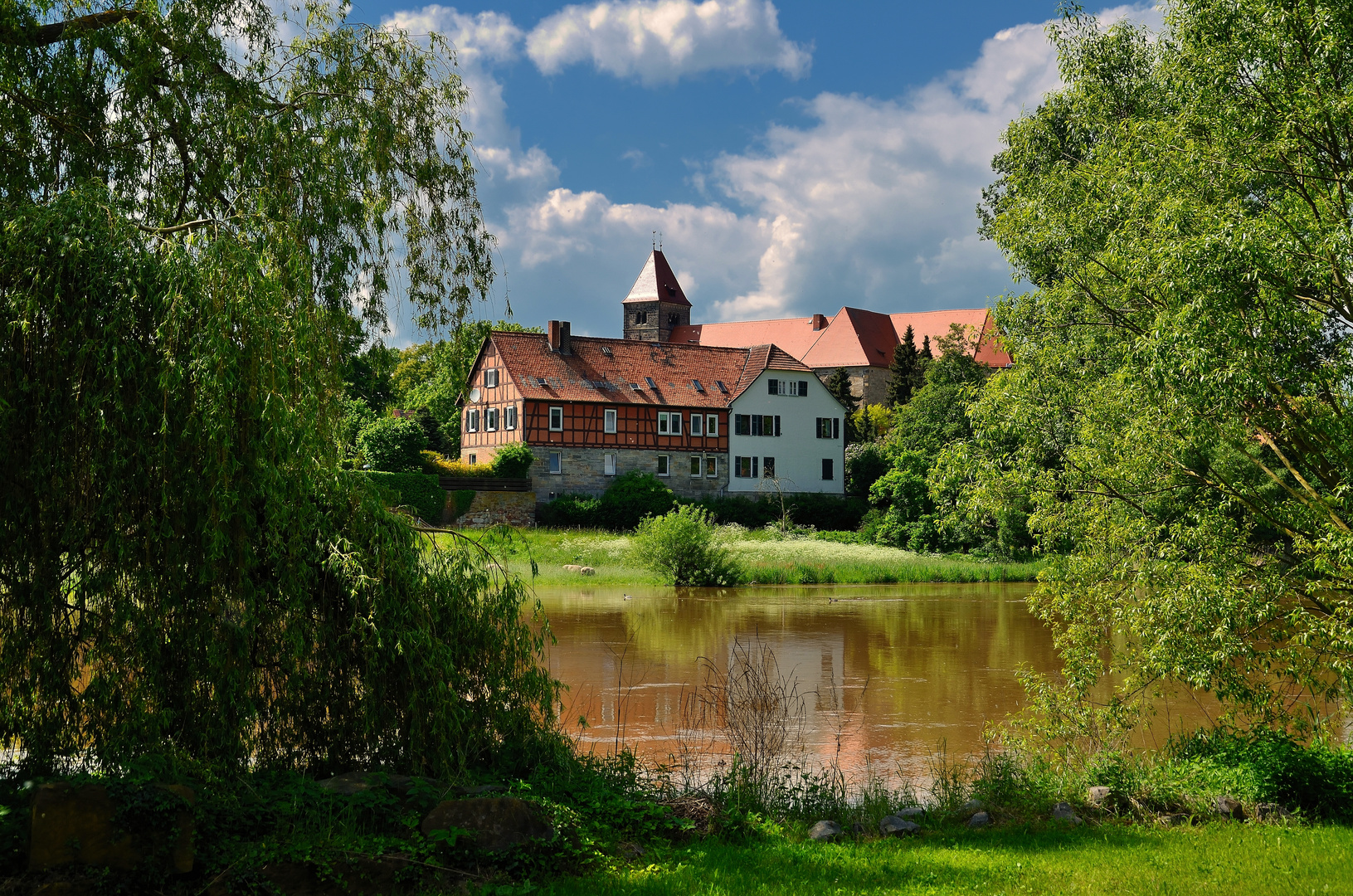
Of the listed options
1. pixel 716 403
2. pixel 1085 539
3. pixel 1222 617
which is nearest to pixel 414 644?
pixel 1222 617

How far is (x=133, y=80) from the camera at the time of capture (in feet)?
25.6

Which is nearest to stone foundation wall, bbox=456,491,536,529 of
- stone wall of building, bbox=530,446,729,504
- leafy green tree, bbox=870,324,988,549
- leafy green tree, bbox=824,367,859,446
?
stone wall of building, bbox=530,446,729,504

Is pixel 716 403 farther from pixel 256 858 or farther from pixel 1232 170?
pixel 256 858

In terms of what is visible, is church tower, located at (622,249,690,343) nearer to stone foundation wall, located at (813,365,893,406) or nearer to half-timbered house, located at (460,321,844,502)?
stone foundation wall, located at (813,365,893,406)

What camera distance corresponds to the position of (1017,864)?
6.50m

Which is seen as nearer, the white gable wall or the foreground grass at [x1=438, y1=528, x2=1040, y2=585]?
the foreground grass at [x1=438, y1=528, x2=1040, y2=585]

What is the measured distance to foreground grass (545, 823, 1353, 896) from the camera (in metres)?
5.97

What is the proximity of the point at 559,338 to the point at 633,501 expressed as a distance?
9.65 m

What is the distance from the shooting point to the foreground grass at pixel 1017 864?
5.97 m

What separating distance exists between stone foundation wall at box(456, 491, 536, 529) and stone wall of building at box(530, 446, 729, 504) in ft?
6.53

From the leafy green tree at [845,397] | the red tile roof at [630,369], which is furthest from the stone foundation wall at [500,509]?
the leafy green tree at [845,397]

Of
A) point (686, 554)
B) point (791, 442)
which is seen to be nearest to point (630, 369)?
point (791, 442)

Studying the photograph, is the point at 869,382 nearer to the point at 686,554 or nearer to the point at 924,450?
the point at 924,450

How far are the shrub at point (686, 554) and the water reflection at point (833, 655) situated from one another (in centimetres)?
77
